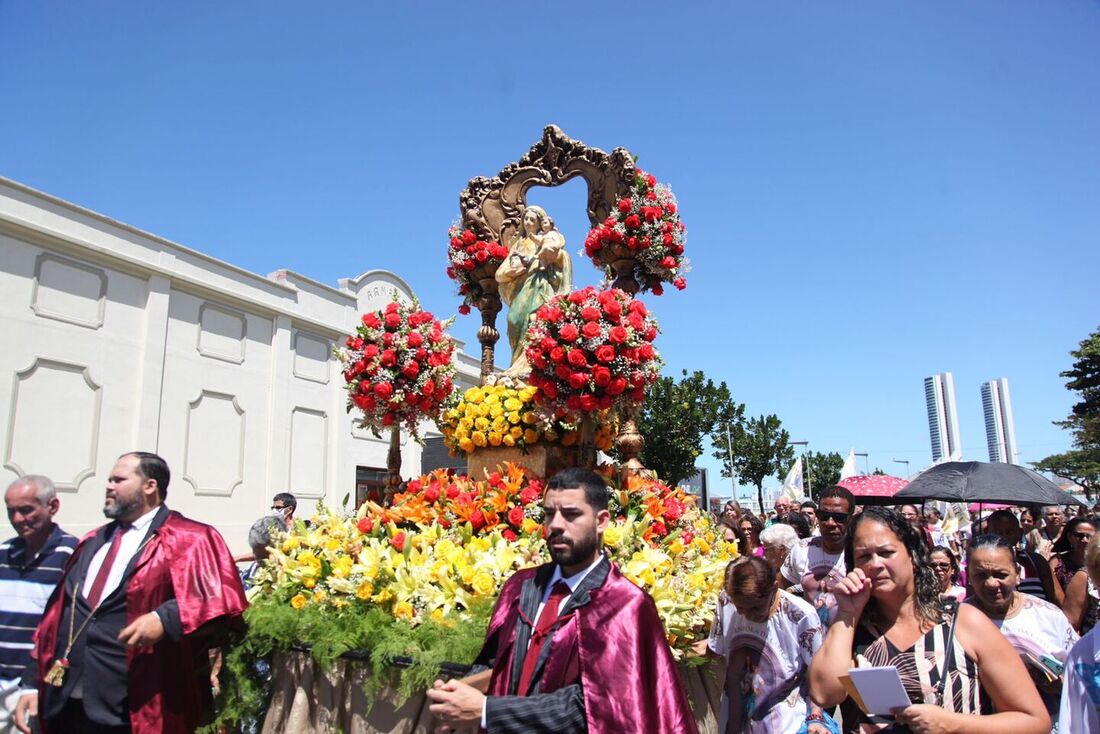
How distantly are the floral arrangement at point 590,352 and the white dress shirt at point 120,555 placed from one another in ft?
8.80

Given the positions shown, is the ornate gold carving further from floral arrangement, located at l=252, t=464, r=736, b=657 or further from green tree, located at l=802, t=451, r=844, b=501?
green tree, located at l=802, t=451, r=844, b=501

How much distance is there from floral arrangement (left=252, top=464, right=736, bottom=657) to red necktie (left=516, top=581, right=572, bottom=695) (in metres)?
1.32

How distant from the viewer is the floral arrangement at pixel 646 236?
22.2ft

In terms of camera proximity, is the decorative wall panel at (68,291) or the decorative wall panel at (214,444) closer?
the decorative wall panel at (68,291)

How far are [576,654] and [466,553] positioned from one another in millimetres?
1900

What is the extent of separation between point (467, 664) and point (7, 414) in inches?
561

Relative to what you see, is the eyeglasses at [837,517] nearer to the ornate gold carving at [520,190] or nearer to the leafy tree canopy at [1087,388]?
the ornate gold carving at [520,190]

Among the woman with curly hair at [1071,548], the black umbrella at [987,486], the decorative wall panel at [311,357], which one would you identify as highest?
the decorative wall panel at [311,357]

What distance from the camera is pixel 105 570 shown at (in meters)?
3.65

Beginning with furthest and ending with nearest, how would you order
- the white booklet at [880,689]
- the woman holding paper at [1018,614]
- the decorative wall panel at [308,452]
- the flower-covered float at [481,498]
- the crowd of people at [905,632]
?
the decorative wall panel at [308,452] < the flower-covered float at [481,498] < the woman holding paper at [1018,614] < the crowd of people at [905,632] < the white booklet at [880,689]

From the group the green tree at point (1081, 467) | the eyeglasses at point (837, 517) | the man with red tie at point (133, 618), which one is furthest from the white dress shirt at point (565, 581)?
the green tree at point (1081, 467)

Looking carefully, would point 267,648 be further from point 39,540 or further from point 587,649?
point 587,649

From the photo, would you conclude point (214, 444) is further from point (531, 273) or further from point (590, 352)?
point (590, 352)

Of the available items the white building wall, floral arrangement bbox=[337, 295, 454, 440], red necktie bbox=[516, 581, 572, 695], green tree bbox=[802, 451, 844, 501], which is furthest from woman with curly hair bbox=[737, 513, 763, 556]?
green tree bbox=[802, 451, 844, 501]
